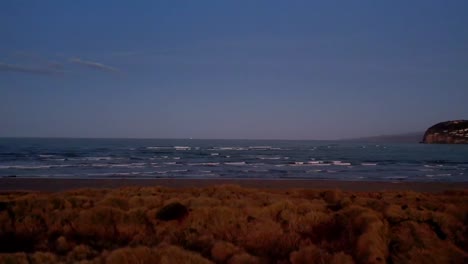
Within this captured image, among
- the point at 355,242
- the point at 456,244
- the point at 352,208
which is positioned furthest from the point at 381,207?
the point at 355,242

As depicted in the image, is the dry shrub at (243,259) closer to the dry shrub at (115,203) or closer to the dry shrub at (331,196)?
the dry shrub at (115,203)

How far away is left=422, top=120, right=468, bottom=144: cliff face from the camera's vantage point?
6550 inches

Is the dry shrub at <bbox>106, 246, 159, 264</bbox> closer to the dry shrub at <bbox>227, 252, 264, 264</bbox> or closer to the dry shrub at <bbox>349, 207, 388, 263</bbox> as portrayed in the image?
the dry shrub at <bbox>227, 252, 264, 264</bbox>

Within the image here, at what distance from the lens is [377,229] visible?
8398mm

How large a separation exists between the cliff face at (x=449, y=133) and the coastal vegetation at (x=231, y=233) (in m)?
172

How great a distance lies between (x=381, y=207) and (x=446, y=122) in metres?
199

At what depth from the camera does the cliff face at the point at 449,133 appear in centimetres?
16638

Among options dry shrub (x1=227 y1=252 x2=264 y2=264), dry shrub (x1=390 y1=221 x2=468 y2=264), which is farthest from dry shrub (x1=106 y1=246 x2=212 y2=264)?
dry shrub (x1=390 y1=221 x2=468 y2=264)

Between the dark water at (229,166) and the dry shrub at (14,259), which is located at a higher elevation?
the dry shrub at (14,259)

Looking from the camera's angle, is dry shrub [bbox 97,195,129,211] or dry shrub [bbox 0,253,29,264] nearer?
dry shrub [bbox 0,253,29,264]

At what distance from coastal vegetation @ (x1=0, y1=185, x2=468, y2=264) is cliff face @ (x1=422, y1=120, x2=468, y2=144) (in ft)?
563

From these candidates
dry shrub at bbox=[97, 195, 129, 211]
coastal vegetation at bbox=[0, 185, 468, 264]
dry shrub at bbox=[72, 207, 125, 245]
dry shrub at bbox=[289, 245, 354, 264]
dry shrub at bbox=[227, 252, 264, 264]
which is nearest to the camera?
dry shrub at bbox=[289, 245, 354, 264]

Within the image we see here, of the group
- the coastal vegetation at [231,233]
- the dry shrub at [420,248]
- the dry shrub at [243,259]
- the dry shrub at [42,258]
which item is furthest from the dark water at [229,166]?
the dry shrub at [243,259]

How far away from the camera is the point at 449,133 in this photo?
565 ft
